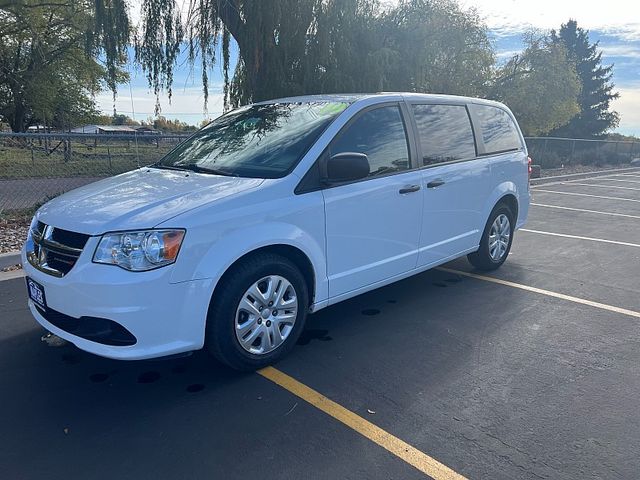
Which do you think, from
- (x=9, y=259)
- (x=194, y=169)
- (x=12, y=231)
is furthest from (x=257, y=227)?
(x=12, y=231)

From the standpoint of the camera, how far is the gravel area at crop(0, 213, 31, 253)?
627 centimetres

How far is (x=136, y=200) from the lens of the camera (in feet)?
10.9

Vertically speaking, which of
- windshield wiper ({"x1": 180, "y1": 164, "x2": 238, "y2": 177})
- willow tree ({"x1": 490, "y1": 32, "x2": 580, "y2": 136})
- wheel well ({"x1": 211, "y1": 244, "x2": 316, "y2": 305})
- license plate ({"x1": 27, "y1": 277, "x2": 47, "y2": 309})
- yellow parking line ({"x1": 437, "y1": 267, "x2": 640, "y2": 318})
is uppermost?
willow tree ({"x1": 490, "y1": 32, "x2": 580, "y2": 136})

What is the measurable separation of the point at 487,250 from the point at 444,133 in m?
1.51

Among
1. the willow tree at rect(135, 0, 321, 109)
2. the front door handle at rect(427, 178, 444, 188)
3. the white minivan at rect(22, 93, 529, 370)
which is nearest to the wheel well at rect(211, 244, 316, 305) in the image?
the white minivan at rect(22, 93, 529, 370)

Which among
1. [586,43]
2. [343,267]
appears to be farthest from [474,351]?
[586,43]

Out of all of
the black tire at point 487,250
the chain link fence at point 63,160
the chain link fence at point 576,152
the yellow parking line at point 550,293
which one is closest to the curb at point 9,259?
the chain link fence at point 63,160

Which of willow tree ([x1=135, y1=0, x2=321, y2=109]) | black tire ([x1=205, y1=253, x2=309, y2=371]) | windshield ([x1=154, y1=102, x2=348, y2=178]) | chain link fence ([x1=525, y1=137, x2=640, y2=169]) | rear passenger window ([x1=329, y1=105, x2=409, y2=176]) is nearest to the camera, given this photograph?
black tire ([x1=205, y1=253, x2=309, y2=371])

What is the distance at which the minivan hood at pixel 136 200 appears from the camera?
10.0ft

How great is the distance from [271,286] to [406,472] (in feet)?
4.77

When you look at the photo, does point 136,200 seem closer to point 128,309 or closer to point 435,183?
point 128,309

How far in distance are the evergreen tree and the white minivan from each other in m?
59.0

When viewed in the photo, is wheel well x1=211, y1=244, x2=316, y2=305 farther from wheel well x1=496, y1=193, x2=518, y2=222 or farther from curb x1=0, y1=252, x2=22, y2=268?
curb x1=0, y1=252, x2=22, y2=268

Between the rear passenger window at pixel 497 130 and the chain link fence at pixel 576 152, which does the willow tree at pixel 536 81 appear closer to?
the chain link fence at pixel 576 152
